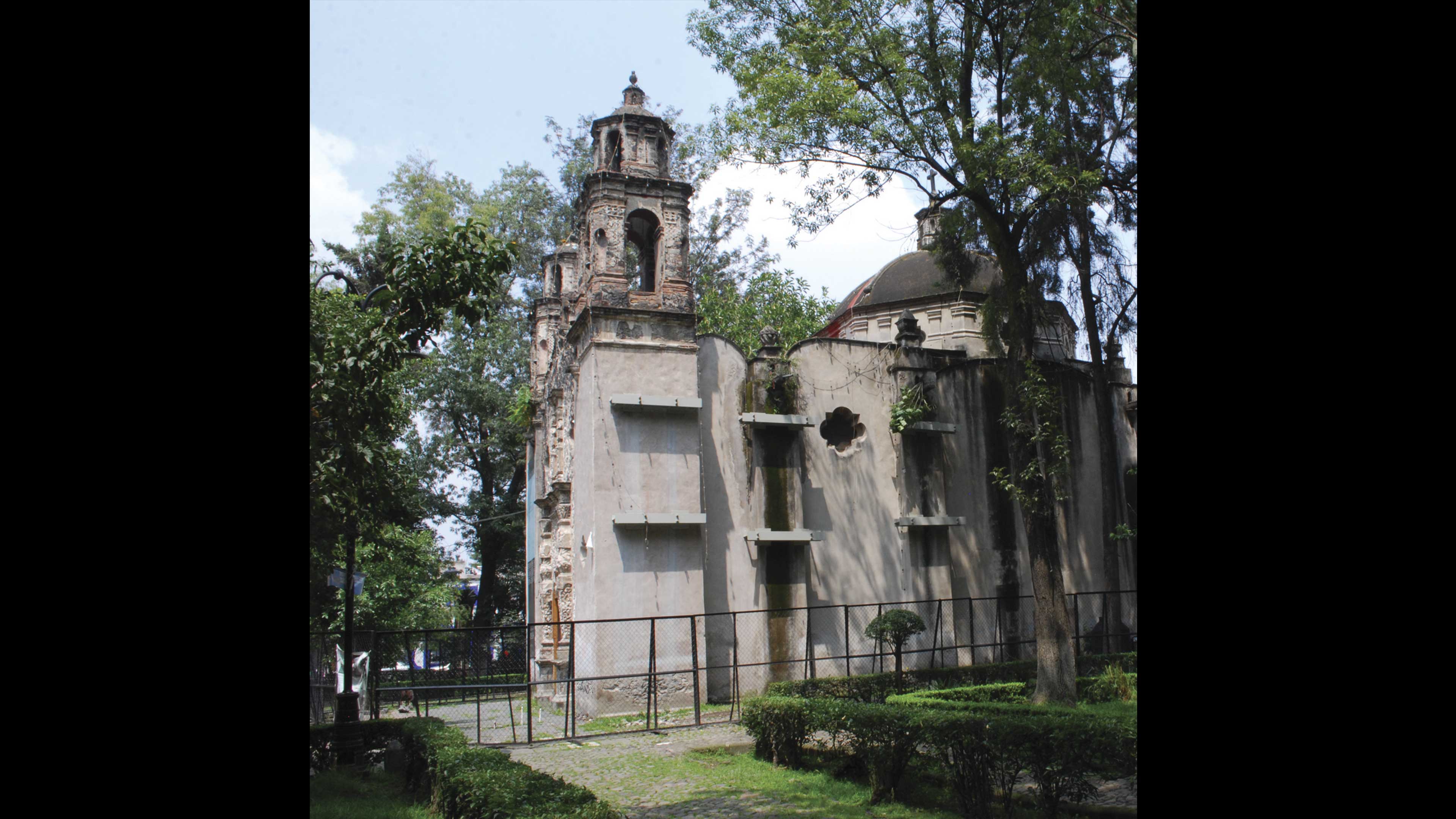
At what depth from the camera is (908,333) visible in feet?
66.0

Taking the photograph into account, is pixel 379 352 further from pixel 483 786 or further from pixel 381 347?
pixel 483 786

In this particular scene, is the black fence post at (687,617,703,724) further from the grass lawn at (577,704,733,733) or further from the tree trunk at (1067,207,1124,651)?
the tree trunk at (1067,207,1124,651)

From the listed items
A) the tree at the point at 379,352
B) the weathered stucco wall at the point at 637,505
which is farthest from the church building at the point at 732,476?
the tree at the point at 379,352

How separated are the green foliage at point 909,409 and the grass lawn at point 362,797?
1120 centimetres

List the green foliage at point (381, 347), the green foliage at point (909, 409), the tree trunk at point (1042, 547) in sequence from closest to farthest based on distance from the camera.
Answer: the green foliage at point (381, 347) → the tree trunk at point (1042, 547) → the green foliage at point (909, 409)

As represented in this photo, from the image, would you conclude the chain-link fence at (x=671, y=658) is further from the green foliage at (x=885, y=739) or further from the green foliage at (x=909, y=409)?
the green foliage at (x=885, y=739)

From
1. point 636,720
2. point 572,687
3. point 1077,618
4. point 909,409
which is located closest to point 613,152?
point 909,409

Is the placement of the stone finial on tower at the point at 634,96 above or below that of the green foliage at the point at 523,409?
above

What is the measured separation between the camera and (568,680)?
42.4ft

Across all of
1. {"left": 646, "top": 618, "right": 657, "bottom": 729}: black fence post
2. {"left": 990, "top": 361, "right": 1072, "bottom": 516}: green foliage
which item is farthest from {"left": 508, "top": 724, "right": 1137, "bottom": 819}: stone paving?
{"left": 990, "top": 361, "right": 1072, "bottom": 516}: green foliage

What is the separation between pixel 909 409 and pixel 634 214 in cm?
636

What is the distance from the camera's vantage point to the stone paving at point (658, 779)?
28.2 ft

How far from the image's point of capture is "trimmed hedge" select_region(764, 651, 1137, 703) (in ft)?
47.2
